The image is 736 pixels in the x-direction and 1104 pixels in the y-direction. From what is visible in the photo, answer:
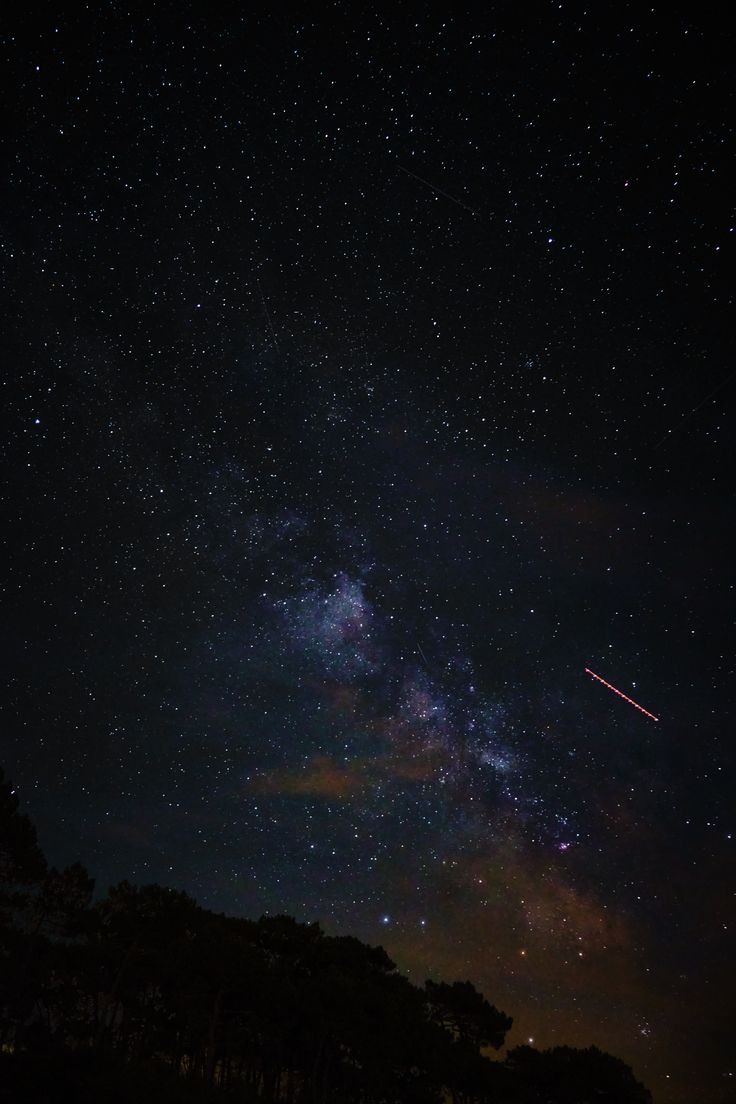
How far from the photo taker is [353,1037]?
82.5 ft

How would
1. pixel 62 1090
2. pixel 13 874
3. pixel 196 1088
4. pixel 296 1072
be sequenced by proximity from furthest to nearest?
pixel 296 1072 → pixel 13 874 → pixel 196 1088 → pixel 62 1090

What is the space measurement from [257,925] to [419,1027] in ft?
25.1

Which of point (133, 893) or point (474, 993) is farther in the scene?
point (474, 993)

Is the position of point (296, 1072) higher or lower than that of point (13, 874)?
lower

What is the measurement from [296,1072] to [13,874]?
18576 millimetres

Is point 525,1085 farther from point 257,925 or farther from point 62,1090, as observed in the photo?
point 62,1090

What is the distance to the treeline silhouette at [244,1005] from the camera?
884 inches

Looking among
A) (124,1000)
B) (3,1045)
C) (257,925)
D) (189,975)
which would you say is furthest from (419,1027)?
(3,1045)

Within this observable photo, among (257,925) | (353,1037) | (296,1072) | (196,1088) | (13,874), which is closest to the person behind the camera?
(196,1088)

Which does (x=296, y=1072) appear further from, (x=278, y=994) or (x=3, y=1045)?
(x=3, y=1045)

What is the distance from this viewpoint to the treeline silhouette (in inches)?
884

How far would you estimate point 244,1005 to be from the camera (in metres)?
24.9

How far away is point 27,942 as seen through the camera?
73.3 feet

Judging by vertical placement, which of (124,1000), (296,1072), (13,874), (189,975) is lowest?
(296,1072)
